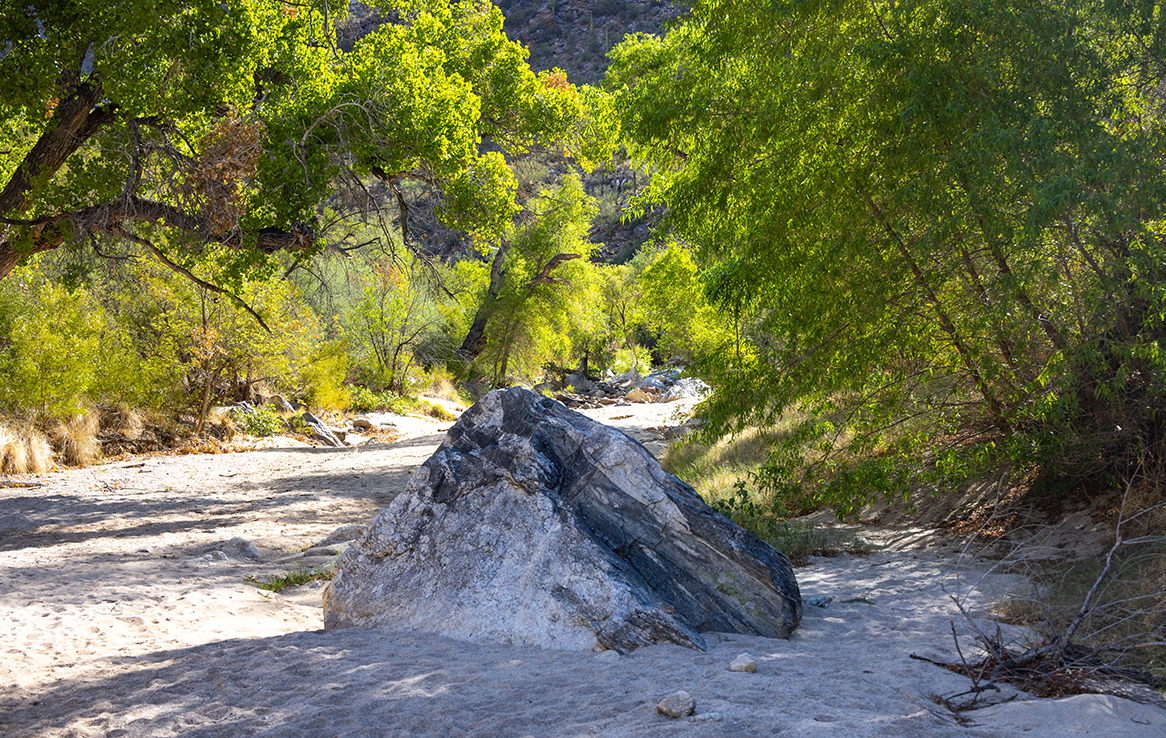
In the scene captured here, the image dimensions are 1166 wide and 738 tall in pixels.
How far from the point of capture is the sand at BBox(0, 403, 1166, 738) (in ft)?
9.55

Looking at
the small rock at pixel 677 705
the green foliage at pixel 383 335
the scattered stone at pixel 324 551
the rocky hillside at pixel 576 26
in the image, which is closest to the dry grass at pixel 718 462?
the scattered stone at pixel 324 551

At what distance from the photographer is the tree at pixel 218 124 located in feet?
24.7

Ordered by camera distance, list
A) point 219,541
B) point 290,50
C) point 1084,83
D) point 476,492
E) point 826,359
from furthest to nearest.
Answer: point 290,50 → point 219,541 → point 826,359 → point 1084,83 → point 476,492

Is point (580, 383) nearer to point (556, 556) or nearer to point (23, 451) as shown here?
point (23, 451)

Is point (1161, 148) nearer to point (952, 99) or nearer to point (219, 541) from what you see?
point (952, 99)

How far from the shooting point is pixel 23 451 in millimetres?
11781

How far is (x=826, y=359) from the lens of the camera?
684 cm

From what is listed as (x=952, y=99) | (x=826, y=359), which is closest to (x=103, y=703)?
(x=826, y=359)

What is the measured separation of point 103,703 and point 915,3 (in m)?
6.88

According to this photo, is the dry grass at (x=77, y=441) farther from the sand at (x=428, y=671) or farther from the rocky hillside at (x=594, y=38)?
the rocky hillside at (x=594, y=38)

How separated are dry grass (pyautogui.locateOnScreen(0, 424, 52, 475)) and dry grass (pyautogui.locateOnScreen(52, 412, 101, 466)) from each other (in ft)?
1.24

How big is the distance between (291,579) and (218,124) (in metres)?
7.39

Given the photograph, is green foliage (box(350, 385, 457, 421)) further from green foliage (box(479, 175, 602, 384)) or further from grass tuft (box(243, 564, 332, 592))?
grass tuft (box(243, 564, 332, 592))

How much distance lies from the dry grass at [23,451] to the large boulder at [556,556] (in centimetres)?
1000
